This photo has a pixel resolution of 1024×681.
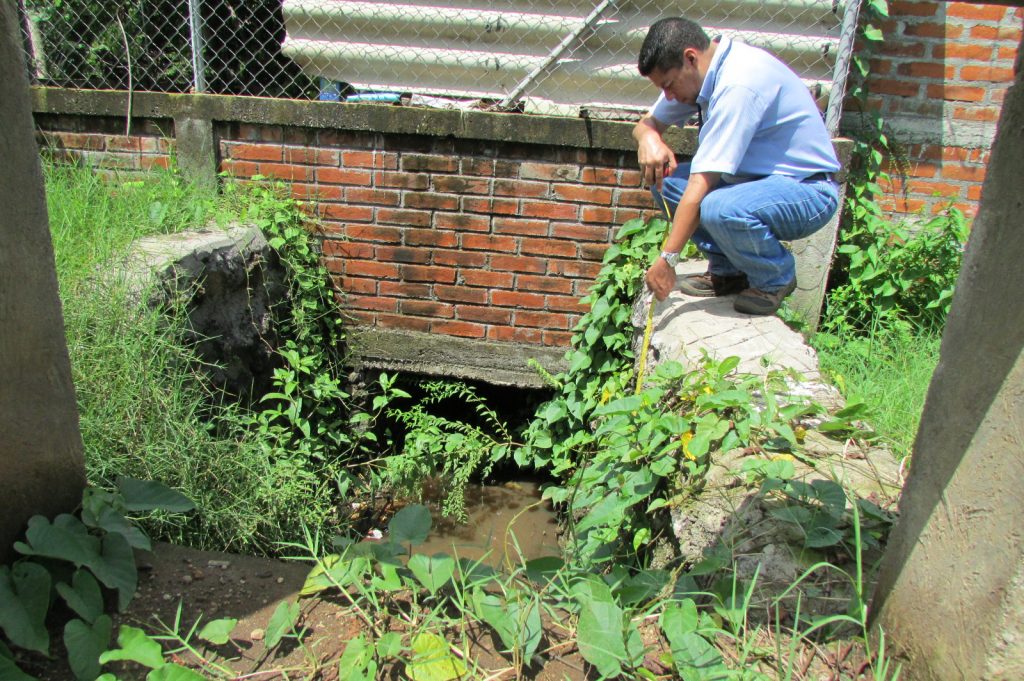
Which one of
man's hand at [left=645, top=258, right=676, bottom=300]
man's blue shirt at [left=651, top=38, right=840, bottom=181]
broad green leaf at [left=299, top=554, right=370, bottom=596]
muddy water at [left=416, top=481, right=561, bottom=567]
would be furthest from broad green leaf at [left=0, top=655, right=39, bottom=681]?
man's blue shirt at [left=651, top=38, right=840, bottom=181]

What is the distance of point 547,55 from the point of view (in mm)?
4031

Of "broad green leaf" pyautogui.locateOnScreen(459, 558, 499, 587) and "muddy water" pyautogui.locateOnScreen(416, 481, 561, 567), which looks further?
"muddy water" pyautogui.locateOnScreen(416, 481, 561, 567)

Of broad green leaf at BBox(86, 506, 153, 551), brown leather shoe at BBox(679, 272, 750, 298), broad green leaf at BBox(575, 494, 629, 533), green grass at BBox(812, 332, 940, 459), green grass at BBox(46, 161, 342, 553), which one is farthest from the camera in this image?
brown leather shoe at BBox(679, 272, 750, 298)

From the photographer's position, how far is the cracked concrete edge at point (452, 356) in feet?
14.0

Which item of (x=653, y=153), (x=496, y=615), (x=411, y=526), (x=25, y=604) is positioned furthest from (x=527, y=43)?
(x=25, y=604)

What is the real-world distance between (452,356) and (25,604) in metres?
2.86

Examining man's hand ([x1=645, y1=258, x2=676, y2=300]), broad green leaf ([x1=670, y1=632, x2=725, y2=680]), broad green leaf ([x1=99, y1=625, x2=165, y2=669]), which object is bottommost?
broad green leaf ([x1=99, y1=625, x2=165, y2=669])

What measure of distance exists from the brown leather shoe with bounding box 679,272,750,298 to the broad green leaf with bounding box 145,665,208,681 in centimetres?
274

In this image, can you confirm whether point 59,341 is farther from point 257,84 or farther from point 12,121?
point 257,84

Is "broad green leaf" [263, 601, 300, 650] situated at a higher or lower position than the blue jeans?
lower

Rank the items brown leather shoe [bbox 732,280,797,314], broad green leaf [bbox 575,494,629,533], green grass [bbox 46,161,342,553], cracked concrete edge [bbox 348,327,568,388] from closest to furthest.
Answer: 1. broad green leaf [bbox 575,494,629,533]
2. green grass [bbox 46,161,342,553]
3. brown leather shoe [bbox 732,280,797,314]
4. cracked concrete edge [bbox 348,327,568,388]

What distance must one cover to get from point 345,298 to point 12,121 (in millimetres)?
2739

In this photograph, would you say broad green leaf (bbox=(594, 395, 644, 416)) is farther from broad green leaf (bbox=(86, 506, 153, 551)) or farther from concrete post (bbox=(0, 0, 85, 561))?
concrete post (bbox=(0, 0, 85, 561))

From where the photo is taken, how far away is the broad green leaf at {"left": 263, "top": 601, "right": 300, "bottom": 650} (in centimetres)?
165
